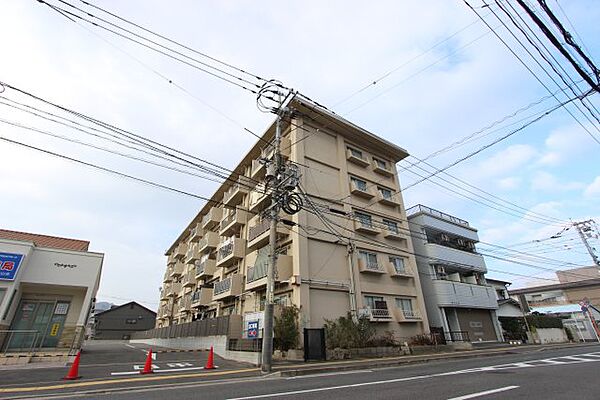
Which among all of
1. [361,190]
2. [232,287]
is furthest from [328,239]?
[232,287]

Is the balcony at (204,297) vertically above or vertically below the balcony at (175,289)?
below

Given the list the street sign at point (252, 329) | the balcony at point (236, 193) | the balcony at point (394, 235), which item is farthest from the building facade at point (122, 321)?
the street sign at point (252, 329)

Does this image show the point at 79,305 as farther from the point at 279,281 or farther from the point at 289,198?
the point at 289,198

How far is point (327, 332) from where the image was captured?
15977mm

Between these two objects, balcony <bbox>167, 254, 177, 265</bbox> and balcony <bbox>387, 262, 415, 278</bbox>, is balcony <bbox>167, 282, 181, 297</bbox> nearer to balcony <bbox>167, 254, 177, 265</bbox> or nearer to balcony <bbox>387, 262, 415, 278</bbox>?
balcony <bbox>167, 254, 177, 265</bbox>

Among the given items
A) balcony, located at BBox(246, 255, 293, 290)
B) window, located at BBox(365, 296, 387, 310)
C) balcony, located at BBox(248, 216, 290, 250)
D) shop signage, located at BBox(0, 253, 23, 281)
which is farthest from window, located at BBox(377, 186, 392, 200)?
shop signage, located at BBox(0, 253, 23, 281)

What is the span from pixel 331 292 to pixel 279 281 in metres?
3.41

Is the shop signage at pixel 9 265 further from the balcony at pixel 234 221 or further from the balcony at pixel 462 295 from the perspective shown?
the balcony at pixel 462 295

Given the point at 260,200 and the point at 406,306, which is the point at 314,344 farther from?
the point at 260,200

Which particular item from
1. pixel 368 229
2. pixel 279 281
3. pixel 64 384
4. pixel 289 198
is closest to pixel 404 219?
pixel 368 229

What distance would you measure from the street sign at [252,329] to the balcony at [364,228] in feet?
36.3

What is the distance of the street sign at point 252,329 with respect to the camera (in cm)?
1275

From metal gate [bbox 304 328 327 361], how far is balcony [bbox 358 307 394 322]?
181 inches

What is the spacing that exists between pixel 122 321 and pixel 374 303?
56.0m
